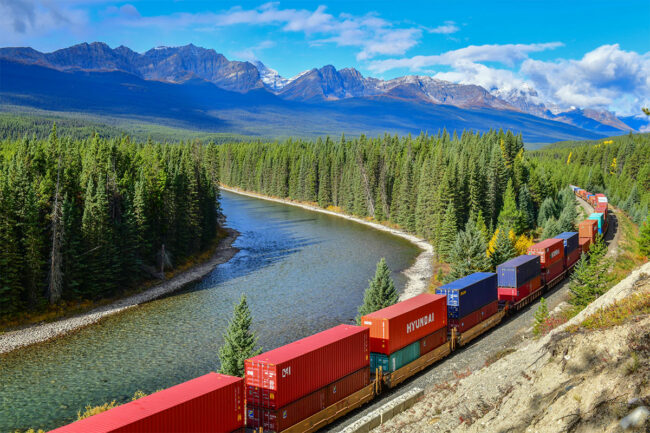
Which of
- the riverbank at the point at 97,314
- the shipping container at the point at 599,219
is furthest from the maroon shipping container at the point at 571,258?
the riverbank at the point at 97,314

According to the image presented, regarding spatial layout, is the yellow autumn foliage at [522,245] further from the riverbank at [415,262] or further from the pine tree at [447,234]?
the riverbank at [415,262]

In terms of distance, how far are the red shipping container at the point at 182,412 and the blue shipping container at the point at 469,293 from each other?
1860 cm

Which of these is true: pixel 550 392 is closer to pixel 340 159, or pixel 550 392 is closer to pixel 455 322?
pixel 455 322

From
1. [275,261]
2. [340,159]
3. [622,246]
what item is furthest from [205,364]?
[340,159]

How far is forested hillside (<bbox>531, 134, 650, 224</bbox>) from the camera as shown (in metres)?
110

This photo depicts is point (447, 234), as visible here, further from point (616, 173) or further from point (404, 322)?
point (616, 173)

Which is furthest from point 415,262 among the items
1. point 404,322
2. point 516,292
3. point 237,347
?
point 237,347

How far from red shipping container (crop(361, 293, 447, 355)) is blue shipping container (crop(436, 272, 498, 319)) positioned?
1.95 meters

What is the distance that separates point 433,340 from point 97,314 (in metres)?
30.2

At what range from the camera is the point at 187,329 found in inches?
1620

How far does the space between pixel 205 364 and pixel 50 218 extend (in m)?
21.9

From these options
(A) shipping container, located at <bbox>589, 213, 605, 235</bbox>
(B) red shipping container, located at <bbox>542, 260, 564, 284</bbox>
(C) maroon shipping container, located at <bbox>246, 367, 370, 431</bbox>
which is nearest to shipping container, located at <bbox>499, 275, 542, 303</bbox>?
(B) red shipping container, located at <bbox>542, 260, 564, 284</bbox>

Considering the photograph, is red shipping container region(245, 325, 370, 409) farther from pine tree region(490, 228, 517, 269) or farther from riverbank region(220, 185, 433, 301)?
pine tree region(490, 228, 517, 269)

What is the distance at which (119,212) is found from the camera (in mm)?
54406
